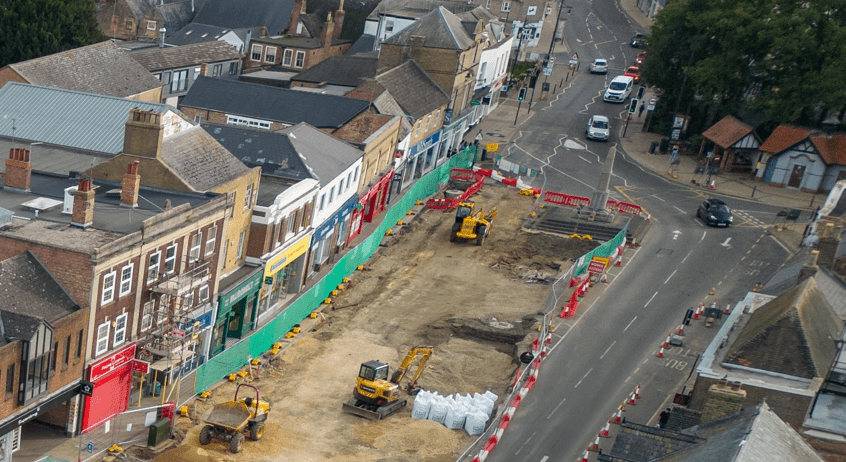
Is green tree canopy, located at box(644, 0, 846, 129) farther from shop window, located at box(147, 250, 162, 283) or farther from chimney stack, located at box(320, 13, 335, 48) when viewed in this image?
shop window, located at box(147, 250, 162, 283)

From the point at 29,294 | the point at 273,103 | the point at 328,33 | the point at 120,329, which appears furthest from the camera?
the point at 328,33

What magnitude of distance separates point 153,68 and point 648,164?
4287 centimetres

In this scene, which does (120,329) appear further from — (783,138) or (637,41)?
(637,41)

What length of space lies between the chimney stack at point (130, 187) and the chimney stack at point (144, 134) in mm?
2880

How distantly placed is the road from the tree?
37.9m

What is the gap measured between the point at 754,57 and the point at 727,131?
6954mm

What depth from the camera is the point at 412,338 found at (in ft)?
205

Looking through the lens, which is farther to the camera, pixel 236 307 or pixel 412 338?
pixel 412 338

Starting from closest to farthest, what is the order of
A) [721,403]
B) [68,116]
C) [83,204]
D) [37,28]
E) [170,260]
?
[721,403], [83,204], [170,260], [68,116], [37,28]

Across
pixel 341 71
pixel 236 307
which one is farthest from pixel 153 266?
pixel 341 71

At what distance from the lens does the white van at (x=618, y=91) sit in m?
118

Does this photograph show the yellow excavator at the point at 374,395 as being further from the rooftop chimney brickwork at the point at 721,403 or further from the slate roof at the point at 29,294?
the rooftop chimney brickwork at the point at 721,403

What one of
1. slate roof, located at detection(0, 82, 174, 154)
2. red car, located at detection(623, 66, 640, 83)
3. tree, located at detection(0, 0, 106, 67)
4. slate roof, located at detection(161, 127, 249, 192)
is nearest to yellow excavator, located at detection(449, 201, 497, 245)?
slate roof, located at detection(161, 127, 249, 192)

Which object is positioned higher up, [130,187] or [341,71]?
[130,187]
